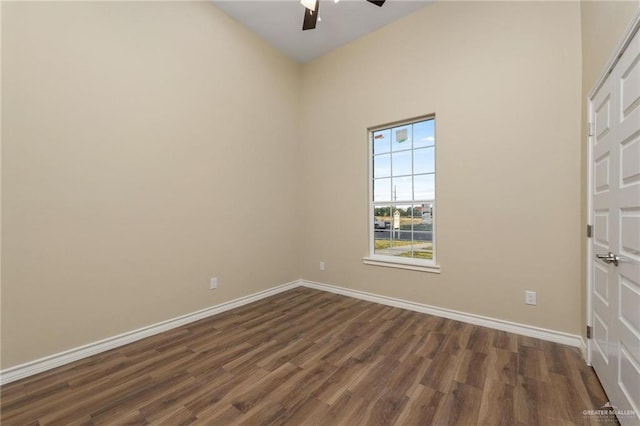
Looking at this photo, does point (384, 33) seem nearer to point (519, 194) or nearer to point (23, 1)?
point (519, 194)

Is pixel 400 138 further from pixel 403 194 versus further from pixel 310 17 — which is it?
pixel 310 17

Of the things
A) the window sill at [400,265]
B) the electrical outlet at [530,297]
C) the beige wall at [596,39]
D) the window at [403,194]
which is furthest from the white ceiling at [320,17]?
the electrical outlet at [530,297]

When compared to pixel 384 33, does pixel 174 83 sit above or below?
below

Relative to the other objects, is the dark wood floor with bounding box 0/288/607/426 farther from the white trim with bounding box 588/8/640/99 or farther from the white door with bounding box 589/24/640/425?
the white trim with bounding box 588/8/640/99

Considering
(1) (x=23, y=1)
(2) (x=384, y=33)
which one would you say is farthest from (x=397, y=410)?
(2) (x=384, y=33)

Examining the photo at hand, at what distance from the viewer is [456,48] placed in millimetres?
2902

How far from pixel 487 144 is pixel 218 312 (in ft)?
11.6


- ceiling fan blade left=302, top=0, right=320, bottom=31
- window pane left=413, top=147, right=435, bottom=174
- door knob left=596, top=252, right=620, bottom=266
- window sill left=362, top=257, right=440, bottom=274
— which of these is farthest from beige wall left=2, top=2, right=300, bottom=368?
door knob left=596, top=252, right=620, bottom=266

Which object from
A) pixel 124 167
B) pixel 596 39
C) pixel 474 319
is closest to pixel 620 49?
pixel 596 39

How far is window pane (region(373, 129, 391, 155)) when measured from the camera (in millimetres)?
3562

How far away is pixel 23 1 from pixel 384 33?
3.47 m

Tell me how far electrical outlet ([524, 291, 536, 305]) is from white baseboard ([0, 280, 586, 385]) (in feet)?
0.76

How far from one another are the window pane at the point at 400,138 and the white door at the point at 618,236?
171cm

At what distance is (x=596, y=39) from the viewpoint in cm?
190
